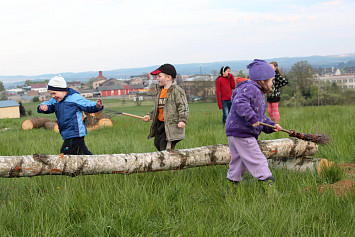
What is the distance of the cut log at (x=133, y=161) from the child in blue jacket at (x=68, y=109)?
1.00 m

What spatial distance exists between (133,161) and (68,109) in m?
1.45

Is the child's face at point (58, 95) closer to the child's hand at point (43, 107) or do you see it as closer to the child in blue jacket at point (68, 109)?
the child in blue jacket at point (68, 109)

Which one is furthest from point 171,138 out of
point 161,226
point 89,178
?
point 161,226

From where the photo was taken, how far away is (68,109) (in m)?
5.04

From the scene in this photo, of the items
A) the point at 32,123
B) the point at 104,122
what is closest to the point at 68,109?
the point at 104,122

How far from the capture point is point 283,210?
10.4ft

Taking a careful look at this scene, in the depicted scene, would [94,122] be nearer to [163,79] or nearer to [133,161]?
[163,79]

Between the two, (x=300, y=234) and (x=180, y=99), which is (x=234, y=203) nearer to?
(x=300, y=234)

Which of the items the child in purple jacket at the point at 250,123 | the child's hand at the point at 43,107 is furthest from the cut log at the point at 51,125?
the child in purple jacket at the point at 250,123

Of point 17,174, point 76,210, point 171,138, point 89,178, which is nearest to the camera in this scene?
point 76,210

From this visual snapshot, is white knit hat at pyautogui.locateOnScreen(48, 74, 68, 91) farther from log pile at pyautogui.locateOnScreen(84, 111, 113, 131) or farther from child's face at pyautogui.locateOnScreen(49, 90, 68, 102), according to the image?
log pile at pyautogui.locateOnScreen(84, 111, 113, 131)

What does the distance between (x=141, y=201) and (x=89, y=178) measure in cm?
141

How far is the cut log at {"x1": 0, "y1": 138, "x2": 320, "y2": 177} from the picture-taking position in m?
3.84

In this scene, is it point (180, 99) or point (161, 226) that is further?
point (180, 99)
